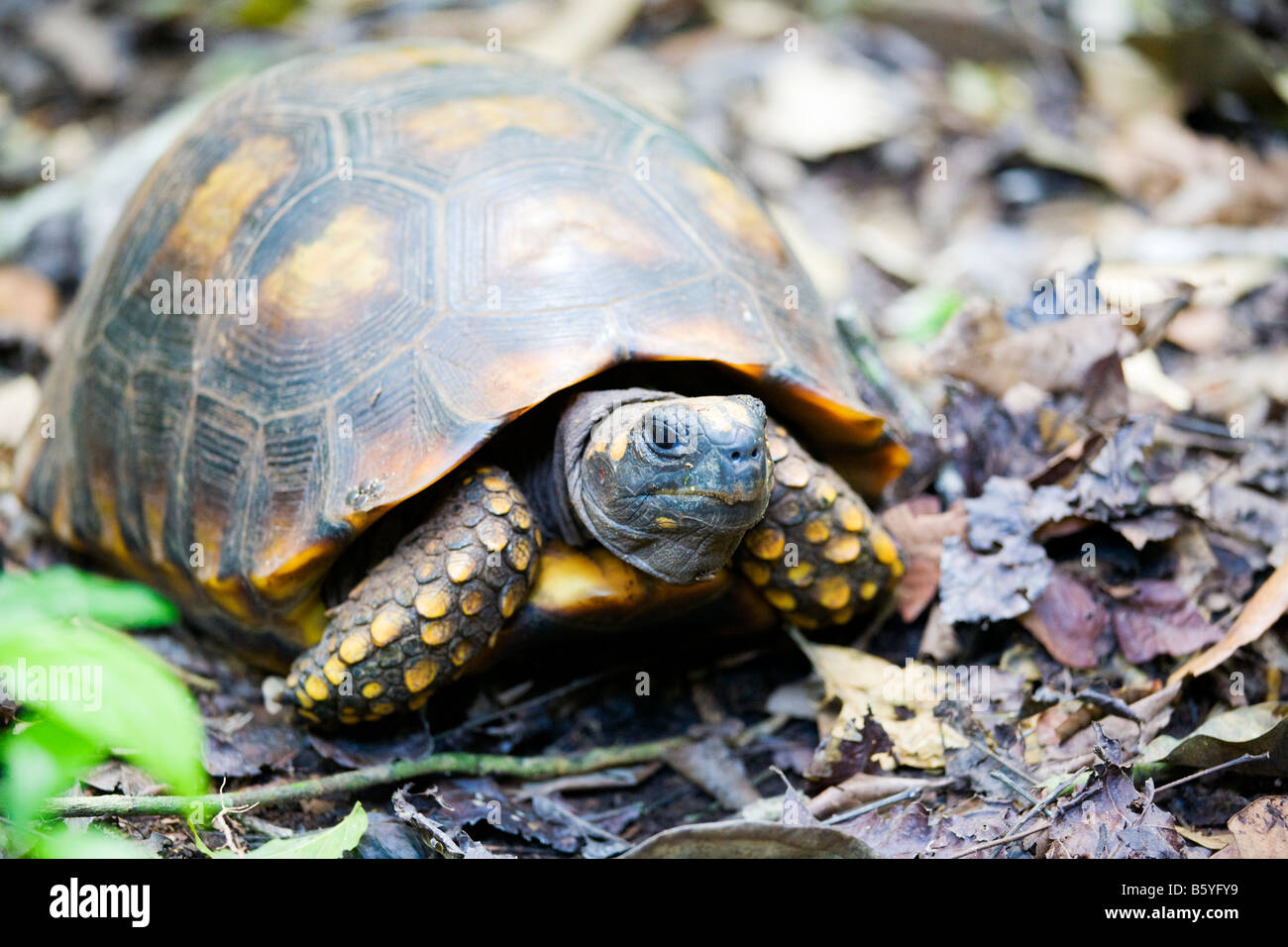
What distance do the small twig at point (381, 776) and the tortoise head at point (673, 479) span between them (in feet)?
1.89

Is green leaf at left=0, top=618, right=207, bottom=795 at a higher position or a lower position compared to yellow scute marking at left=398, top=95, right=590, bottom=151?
lower

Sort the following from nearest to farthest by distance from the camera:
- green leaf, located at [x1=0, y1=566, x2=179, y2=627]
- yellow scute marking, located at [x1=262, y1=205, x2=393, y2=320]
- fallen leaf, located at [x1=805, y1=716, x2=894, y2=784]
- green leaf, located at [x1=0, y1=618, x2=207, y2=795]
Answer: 1. green leaf, located at [x1=0, y1=618, x2=207, y2=795]
2. green leaf, located at [x1=0, y1=566, x2=179, y2=627]
3. fallen leaf, located at [x1=805, y1=716, x2=894, y2=784]
4. yellow scute marking, located at [x1=262, y1=205, x2=393, y2=320]

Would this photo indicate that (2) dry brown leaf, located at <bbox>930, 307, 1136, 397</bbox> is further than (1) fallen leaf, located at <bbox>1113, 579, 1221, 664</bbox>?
Yes

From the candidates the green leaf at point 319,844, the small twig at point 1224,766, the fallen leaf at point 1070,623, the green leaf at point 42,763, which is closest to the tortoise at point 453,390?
the fallen leaf at point 1070,623

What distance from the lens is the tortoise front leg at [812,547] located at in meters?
3.04

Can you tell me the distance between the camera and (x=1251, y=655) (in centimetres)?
290

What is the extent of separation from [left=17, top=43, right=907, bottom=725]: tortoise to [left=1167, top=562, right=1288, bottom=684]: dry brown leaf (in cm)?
81

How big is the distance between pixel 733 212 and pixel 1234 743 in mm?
2021

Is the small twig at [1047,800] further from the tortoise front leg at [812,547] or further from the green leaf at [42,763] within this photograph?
the green leaf at [42,763]

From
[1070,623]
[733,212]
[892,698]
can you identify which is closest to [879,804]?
[892,698]

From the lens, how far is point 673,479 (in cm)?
262

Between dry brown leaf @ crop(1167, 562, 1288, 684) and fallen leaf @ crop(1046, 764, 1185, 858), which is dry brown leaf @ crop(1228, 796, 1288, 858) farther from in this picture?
dry brown leaf @ crop(1167, 562, 1288, 684)

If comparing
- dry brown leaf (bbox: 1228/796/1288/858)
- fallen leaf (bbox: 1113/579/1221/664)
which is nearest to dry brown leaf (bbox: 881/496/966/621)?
fallen leaf (bbox: 1113/579/1221/664)

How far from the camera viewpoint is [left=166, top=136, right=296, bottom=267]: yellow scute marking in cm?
→ 344
